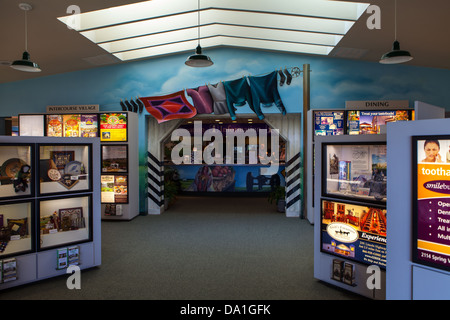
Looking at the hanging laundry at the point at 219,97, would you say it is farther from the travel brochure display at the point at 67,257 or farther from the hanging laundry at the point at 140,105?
the travel brochure display at the point at 67,257

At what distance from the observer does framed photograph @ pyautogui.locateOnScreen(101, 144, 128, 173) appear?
767 cm

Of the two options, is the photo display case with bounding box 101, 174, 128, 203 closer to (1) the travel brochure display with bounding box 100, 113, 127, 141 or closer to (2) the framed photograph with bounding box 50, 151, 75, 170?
(1) the travel brochure display with bounding box 100, 113, 127, 141

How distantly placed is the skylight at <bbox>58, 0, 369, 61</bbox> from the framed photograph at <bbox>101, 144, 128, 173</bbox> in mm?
2313

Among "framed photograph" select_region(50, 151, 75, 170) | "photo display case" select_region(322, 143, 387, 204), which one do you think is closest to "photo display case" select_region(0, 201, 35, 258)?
"framed photograph" select_region(50, 151, 75, 170)

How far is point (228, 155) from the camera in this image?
37.6 ft

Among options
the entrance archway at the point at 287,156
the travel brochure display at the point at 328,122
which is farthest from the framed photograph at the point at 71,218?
the travel brochure display at the point at 328,122

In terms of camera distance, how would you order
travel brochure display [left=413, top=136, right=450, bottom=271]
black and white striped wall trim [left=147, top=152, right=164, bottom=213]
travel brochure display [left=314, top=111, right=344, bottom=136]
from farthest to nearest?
black and white striped wall trim [left=147, top=152, right=164, bottom=213] → travel brochure display [left=314, top=111, right=344, bottom=136] → travel brochure display [left=413, top=136, right=450, bottom=271]

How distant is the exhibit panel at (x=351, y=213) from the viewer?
136 inches

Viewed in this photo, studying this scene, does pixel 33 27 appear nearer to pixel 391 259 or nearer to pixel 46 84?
pixel 46 84

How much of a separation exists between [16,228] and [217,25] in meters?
5.50

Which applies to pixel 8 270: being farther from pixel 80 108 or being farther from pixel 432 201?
pixel 80 108

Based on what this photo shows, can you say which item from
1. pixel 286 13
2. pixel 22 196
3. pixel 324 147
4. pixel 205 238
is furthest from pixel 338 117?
pixel 22 196

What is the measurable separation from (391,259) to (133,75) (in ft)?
24.2
